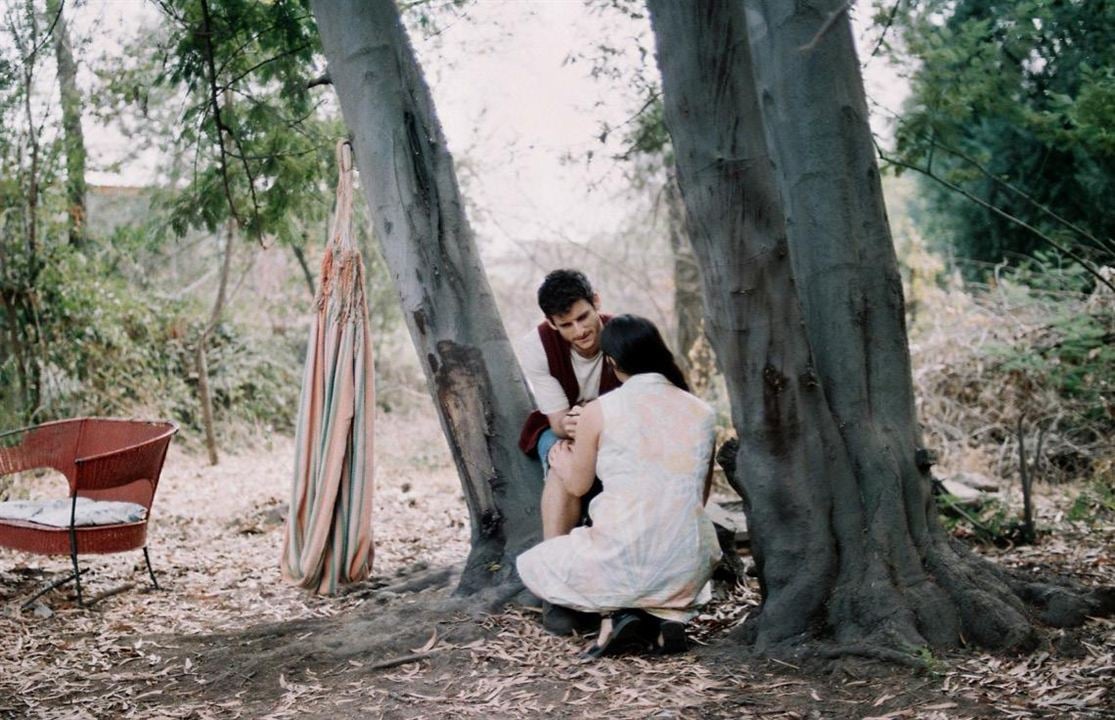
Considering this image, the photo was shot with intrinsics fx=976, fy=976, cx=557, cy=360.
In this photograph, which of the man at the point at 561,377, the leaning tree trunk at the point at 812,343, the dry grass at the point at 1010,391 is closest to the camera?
the leaning tree trunk at the point at 812,343

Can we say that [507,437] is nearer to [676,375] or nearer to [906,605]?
[676,375]

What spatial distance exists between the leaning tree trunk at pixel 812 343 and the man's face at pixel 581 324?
658mm

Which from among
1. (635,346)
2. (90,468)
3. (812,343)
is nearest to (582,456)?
(635,346)

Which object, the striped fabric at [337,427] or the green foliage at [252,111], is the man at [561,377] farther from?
the green foliage at [252,111]

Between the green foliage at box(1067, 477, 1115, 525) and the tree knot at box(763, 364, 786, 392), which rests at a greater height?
the tree knot at box(763, 364, 786, 392)

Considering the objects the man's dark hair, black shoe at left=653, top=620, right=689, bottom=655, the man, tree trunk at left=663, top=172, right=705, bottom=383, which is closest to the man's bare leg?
the man

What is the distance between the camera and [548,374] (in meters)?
3.84

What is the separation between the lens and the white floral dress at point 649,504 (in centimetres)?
332

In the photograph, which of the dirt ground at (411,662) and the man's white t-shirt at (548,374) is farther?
the man's white t-shirt at (548,374)

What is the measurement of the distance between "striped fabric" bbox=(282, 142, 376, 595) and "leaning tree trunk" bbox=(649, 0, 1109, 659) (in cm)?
181

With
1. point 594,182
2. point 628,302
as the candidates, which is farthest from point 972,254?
point 594,182

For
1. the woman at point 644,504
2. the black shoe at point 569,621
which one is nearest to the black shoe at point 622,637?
the woman at point 644,504

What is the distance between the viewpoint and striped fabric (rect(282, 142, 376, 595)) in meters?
4.35

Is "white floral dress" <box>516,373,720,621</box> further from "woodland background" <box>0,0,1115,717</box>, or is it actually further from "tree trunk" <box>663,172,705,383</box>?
"tree trunk" <box>663,172,705,383</box>
